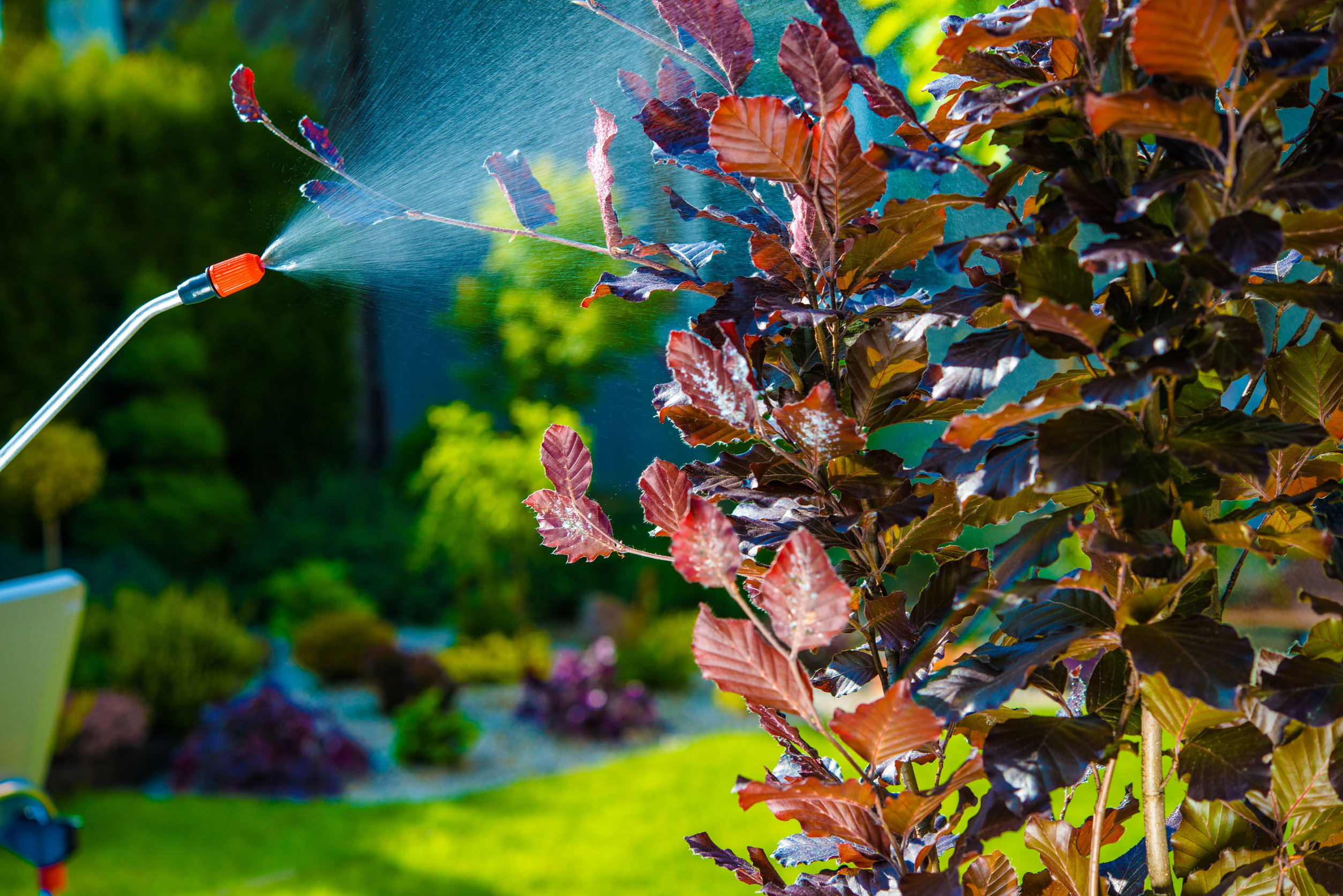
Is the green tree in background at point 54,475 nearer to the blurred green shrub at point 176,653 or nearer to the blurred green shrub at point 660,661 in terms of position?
the blurred green shrub at point 176,653

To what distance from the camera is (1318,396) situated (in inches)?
31.6

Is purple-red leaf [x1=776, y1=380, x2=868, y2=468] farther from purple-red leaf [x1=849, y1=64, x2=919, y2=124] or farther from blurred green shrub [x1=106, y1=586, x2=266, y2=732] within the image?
blurred green shrub [x1=106, y1=586, x2=266, y2=732]

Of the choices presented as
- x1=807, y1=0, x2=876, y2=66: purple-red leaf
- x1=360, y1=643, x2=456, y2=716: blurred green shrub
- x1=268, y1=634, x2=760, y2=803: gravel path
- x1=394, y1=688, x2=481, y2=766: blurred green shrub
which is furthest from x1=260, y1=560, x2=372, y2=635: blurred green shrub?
x1=807, y1=0, x2=876, y2=66: purple-red leaf

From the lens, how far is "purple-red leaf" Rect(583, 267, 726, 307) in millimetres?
795

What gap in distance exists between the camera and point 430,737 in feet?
13.6

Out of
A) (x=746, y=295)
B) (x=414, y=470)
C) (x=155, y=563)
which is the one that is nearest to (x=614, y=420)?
(x=414, y=470)

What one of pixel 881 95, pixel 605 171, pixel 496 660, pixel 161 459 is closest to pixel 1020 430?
pixel 881 95

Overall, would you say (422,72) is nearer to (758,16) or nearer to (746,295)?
(758,16)

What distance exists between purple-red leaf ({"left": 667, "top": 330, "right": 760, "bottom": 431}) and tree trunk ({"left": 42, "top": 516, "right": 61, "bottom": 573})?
19.6ft

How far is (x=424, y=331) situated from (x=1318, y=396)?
200 inches

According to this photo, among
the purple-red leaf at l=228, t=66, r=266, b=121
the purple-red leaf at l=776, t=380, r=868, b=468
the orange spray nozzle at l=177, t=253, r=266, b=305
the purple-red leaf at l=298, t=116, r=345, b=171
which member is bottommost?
the purple-red leaf at l=776, t=380, r=868, b=468

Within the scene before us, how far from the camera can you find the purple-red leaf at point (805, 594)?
0.62 meters

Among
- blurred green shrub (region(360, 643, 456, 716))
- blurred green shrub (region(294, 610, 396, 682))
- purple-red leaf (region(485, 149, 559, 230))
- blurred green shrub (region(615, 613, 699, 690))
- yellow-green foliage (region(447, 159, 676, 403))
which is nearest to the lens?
purple-red leaf (region(485, 149, 559, 230))

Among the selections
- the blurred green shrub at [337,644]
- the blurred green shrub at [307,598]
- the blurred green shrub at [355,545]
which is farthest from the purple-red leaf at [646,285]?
the blurred green shrub at [355,545]
